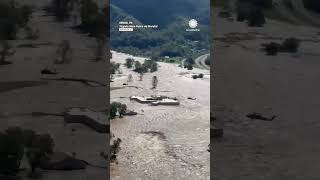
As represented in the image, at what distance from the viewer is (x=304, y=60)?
208 inches

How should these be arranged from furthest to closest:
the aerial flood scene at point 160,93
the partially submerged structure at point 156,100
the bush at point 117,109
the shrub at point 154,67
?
the shrub at point 154,67 < the partially submerged structure at point 156,100 < the bush at point 117,109 < the aerial flood scene at point 160,93

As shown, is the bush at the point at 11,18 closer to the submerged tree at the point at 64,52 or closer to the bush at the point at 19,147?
the submerged tree at the point at 64,52

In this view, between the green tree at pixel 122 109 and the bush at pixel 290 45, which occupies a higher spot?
the bush at pixel 290 45

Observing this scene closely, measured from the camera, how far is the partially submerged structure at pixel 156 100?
46.0 feet

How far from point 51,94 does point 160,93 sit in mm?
9961

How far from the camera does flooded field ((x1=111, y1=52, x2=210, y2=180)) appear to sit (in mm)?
8898

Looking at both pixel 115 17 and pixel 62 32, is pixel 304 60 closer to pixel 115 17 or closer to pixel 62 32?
pixel 62 32

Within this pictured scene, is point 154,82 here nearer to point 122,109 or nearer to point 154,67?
point 154,67

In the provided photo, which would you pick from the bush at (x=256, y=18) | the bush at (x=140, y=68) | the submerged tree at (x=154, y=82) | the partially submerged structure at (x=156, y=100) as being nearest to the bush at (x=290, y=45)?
the bush at (x=256, y=18)

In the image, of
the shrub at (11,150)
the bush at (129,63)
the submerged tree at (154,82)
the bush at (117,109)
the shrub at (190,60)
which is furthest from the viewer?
the bush at (129,63)

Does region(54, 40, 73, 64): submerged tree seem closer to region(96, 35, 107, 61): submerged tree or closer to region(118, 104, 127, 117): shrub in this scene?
region(96, 35, 107, 61): submerged tree

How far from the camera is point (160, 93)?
49.3ft

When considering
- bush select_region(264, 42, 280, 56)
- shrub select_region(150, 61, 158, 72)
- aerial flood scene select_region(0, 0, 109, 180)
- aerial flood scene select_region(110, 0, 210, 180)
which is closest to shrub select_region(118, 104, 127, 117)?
aerial flood scene select_region(110, 0, 210, 180)

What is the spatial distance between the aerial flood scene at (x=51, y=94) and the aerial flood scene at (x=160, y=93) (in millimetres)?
1336
